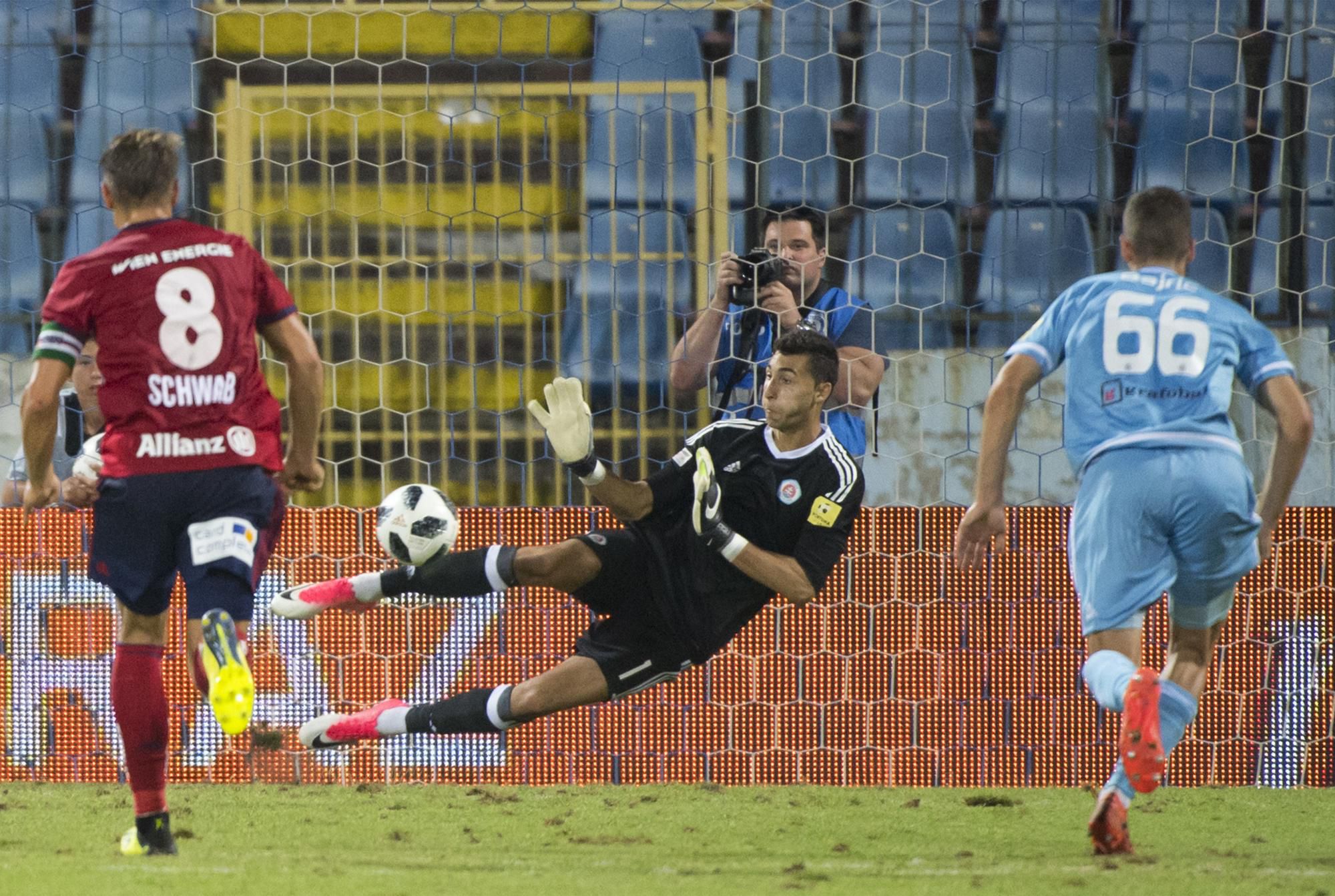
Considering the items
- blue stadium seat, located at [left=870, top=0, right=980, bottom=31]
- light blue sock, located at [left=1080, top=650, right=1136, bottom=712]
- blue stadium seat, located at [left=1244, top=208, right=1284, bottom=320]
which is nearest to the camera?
light blue sock, located at [left=1080, top=650, right=1136, bottom=712]

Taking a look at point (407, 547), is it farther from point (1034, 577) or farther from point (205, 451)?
point (1034, 577)

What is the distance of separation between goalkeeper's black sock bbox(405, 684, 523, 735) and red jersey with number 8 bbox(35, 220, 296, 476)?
115 cm

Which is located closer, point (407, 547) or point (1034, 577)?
point (407, 547)

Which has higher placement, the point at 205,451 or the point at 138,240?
the point at 138,240

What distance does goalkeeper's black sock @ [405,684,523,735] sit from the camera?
4539mm

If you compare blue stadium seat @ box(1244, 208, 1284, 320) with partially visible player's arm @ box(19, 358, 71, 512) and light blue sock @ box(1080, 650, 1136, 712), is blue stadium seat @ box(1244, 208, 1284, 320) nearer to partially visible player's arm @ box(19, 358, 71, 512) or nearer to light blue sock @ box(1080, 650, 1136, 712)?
light blue sock @ box(1080, 650, 1136, 712)

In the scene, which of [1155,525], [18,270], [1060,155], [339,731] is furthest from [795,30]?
[1155,525]

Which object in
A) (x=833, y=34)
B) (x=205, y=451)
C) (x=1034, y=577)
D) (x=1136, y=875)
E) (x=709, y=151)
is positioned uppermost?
(x=833, y=34)

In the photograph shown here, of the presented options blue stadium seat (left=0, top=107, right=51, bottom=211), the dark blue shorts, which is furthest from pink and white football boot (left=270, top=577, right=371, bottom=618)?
blue stadium seat (left=0, top=107, right=51, bottom=211)

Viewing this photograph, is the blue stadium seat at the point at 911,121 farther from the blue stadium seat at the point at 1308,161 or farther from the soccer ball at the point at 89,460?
the soccer ball at the point at 89,460

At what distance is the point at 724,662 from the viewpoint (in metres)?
5.46

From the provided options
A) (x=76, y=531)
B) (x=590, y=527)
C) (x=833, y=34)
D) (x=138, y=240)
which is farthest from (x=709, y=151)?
(x=138, y=240)

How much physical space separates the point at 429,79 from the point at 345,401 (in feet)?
4.34

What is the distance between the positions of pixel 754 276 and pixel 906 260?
1408 millimetres
